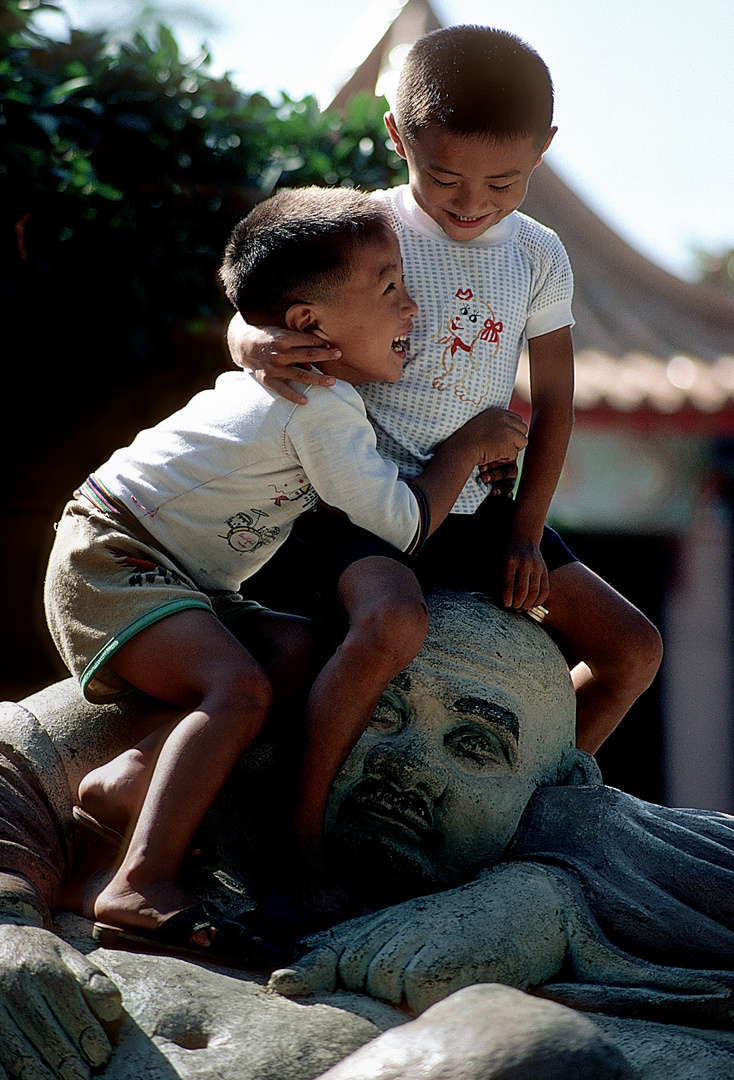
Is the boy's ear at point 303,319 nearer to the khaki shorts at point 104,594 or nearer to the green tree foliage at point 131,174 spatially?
the khaki shorts at point 104,594

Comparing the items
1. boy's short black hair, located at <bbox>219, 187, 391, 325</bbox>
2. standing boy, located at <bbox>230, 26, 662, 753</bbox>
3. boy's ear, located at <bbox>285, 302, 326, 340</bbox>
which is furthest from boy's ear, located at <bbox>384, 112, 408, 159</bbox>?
boy's ear, located at <bbox>285, 302, 326, 340</bbox>

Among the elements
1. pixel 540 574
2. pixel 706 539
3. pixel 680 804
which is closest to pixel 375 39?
pixel 706 539

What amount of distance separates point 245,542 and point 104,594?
29 centimetres

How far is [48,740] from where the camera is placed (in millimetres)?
2291

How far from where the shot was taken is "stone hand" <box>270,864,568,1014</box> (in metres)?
1.86

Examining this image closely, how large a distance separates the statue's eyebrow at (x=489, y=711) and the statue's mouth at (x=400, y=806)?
0.64 feet

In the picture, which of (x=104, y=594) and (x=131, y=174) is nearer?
(x=104, y=594)

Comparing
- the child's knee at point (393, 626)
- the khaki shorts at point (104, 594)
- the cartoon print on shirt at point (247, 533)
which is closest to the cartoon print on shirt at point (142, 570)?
the khaki shorts at point (104, 594)

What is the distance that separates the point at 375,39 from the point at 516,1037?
6.63 m

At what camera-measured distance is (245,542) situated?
7.57ft

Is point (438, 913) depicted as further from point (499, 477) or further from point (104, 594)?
point (499, 477)

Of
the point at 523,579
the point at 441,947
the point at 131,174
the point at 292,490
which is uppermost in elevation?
the point at 131,174

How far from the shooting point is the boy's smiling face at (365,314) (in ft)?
7.47

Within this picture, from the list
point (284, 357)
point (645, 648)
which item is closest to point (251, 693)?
point (284, 357)
